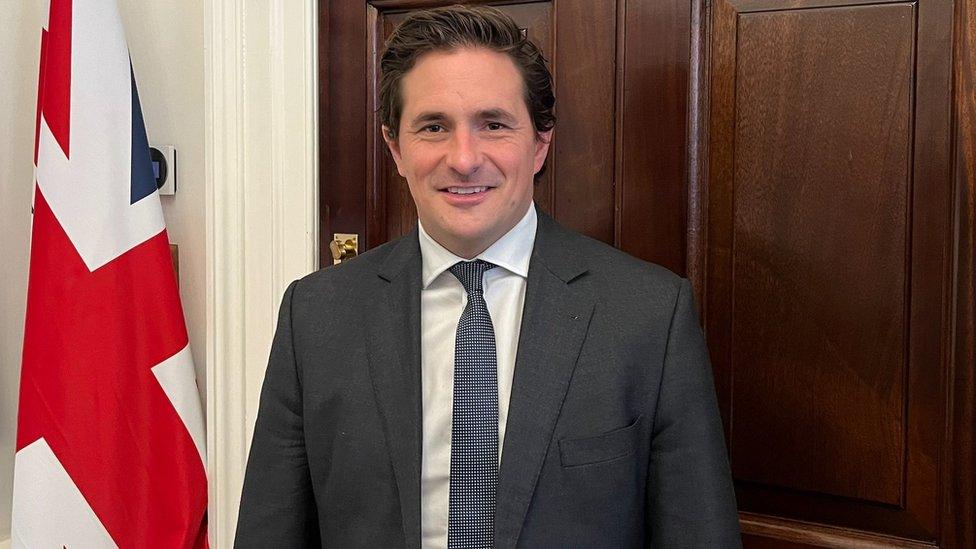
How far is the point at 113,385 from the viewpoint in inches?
64.0

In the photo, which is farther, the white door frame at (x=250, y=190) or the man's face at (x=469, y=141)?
the white door frame at (x=250, y=190)

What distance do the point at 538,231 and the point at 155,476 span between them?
3.05 ft

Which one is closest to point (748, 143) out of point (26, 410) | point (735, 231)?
point (735, 231)

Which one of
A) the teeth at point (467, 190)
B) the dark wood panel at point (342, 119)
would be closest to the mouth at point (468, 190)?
the teeth at point (467, 190)

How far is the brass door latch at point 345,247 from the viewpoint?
5.45 ft

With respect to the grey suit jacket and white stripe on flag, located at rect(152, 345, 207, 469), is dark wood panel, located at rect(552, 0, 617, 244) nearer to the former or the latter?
the grey suit jacket

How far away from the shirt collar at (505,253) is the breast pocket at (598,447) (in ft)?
0.73

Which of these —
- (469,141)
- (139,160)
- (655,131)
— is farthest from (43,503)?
(655,131)

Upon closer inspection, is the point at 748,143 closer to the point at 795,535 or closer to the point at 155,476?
the point at 795,535

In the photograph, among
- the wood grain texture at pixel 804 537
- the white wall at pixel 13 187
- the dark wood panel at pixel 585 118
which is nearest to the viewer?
the wood grain texture at pixel 804 537

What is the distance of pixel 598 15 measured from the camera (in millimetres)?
1442

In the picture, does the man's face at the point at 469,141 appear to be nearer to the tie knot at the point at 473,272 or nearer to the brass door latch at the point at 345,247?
the tie knot at the point at 473,272

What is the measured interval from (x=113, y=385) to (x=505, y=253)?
2.79 ft

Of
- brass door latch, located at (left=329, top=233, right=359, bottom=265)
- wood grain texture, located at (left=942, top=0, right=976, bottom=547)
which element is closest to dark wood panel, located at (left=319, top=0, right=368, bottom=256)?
brass door latch, located at (left=329, top=233, right=359, bottom=265)
